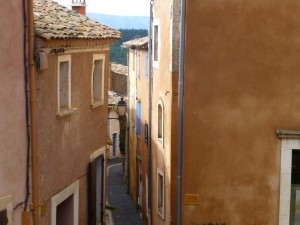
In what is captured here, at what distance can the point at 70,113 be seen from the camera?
45.5 feet

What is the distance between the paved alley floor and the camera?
24422 millimetres

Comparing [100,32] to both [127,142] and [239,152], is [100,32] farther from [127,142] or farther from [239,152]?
[127,142]

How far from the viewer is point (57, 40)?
12.3 meters

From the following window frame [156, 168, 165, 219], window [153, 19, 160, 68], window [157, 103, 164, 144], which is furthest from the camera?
window [153, 19, 160, 68]

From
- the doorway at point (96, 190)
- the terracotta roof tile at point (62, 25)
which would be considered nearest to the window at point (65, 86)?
the terracotta roof tile at point (62, 25)

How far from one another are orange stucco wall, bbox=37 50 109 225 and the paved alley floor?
7.90 m

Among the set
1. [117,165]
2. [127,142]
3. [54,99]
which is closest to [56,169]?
[54,99]

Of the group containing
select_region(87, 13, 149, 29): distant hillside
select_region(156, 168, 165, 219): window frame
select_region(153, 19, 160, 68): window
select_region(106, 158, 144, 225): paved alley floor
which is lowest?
select_region(106, 158, 144, 225): paved alley floor

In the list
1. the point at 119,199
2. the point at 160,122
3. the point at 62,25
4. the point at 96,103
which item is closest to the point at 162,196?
the point at 160,122

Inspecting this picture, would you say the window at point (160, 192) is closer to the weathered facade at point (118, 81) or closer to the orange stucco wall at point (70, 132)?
the orange stucco wall at point (70, 132)

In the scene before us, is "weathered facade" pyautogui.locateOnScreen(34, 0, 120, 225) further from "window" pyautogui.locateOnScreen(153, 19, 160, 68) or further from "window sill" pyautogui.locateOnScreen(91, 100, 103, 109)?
"window" pyautogui.locateOnScreen(153, 19, 160, 68)

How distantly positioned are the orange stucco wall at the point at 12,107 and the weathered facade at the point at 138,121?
1204 cm

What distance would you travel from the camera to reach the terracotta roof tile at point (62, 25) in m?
12.3

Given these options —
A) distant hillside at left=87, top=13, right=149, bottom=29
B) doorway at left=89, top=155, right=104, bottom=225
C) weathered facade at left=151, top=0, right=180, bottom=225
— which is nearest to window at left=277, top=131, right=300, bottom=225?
weathered facade at left=151, top=0, right=180, bottom=225
